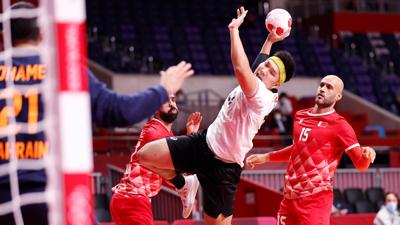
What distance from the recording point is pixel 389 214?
11516mm

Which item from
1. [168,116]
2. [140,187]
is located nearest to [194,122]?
[168,116]

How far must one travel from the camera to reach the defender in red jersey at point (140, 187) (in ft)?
24.0

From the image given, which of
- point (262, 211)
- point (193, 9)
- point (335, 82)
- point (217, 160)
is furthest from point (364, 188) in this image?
point (193, 9)

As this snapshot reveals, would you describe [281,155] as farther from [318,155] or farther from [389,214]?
[389,214]

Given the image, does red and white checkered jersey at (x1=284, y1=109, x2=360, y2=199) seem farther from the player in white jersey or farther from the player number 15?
the player in white jersey

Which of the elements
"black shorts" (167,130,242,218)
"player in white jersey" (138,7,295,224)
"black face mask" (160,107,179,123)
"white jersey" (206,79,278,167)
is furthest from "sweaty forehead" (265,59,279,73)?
"black face mask" (160,107,179,123)

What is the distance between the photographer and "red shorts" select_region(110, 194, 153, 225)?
7274 mm

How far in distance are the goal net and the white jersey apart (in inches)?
100

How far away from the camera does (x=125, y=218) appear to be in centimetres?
732

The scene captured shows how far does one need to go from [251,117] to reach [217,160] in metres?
0.43

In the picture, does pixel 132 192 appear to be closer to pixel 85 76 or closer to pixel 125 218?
pixel 125 218

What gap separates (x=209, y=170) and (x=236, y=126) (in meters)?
0.41

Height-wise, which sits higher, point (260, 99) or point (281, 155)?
point (260, 99)

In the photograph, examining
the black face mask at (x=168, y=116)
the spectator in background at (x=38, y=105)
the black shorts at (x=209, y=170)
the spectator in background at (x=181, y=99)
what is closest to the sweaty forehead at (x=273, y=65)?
the black shorts at (x=209, y=170)
